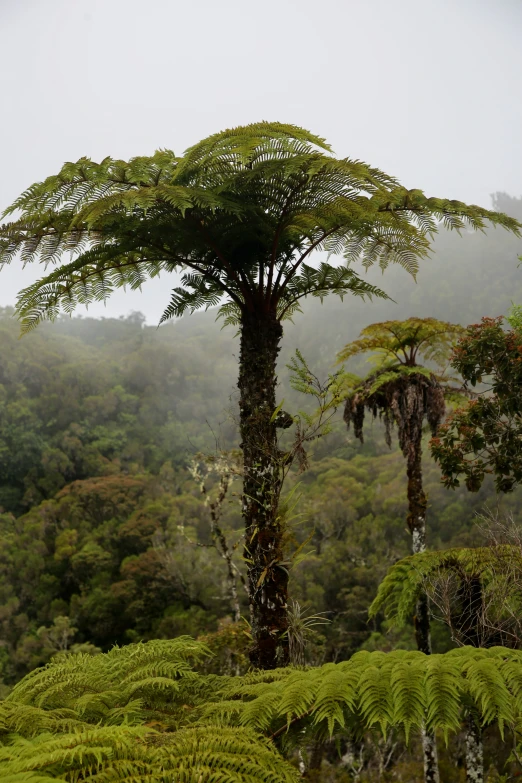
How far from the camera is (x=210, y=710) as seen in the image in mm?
2287

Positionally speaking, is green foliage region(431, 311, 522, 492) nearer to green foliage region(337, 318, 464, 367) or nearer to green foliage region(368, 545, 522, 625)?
green foliage region(368, 545, 522, 625)

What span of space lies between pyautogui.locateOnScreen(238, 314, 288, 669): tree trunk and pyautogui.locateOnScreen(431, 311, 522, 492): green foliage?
2.87 meters

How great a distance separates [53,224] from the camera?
3480 millimetres

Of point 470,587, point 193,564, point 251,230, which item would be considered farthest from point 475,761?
point 193,564

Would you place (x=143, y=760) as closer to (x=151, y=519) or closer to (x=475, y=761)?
(x=475, y=761)

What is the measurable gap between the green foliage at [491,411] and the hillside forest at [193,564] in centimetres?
68

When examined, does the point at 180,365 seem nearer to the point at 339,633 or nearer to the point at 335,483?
the point at 335,483

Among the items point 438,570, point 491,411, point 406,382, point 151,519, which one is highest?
point 406,382

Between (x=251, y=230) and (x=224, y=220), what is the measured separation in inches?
8.8

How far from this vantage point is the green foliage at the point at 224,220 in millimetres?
2994

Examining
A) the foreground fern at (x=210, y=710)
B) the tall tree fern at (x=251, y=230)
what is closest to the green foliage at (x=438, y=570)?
the foreground fern at (x=210, y=710)

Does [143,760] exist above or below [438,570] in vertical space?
above

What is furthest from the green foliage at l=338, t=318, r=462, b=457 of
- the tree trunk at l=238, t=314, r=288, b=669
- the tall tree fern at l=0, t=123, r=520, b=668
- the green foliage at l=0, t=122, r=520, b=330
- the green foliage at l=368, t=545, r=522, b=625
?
the tree trunk at l=238, t=314, r=288, b=669

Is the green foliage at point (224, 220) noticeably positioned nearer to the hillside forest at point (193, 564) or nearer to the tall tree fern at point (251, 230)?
the tall tree fern at point (251, 230)
